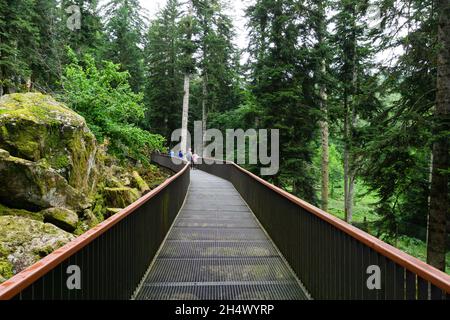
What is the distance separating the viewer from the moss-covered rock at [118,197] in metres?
10.8

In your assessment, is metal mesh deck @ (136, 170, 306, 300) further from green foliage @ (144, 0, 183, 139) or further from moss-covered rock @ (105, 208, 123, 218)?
green foliage @ (144, 0, 183, 139)

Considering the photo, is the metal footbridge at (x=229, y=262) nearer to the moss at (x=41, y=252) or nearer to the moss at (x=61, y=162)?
the moss at (x=41, y=252)

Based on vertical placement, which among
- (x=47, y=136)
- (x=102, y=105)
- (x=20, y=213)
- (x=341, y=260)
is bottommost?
(x=20, y=213)

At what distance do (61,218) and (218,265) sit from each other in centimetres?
397

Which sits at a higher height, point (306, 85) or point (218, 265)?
point (306, 85)

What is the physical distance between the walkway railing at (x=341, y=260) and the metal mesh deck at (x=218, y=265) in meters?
0.37

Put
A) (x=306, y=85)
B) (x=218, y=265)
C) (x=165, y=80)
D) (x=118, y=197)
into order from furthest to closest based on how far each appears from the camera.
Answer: (x=165, y=80) < (x=306, y=85) < (x=118, y=197) < (x=218, y=265)

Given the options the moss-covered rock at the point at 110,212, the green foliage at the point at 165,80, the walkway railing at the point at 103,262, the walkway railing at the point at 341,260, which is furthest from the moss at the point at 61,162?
the green foliage at the point at 165,80

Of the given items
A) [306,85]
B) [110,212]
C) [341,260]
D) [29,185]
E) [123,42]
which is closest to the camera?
[341,260]

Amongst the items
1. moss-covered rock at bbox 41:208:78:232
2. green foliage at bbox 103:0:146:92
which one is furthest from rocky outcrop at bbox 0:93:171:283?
green foliage at bbox 103:0:146:92

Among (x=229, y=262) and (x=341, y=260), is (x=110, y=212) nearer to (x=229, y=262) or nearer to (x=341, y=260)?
(x=229, y=262)

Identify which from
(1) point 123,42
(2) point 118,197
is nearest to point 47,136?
(2) point 118,197

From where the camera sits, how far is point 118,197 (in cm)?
1092
